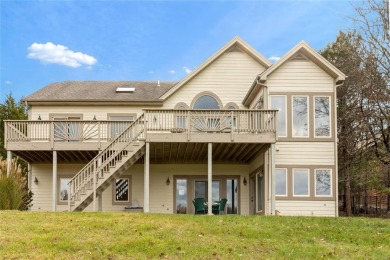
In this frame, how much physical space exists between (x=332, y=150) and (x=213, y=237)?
9.50 m

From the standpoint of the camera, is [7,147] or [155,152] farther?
[155,152]

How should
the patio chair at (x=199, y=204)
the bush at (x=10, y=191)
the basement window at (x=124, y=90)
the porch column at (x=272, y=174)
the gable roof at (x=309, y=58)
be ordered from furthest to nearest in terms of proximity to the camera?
the basement window at (x=124, y=90) < the patio chair at (x=199, y=204) < the gable roof at (x=309, y=58) < the porch column at (x=272, y=174) < the bush at (x=10, y=191)

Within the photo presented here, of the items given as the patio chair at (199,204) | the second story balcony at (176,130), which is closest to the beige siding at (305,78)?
the second story balcony at (176,130)

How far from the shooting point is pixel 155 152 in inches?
791

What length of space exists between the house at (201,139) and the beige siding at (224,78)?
0.05 m

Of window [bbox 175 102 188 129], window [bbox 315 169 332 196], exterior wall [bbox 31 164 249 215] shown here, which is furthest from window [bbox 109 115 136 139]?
window [bbox 315 169 332 196]

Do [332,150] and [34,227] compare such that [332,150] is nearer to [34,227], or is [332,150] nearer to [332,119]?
[332,119]

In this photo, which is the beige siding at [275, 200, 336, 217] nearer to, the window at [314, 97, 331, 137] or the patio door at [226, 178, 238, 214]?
the window at [314, 97, 331, 137]

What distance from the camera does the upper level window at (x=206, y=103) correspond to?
21859 mm

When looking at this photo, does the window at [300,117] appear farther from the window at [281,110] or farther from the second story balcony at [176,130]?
the second story balcony at [176,130]

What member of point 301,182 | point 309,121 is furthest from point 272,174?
point 309,121

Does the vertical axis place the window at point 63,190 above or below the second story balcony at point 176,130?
below

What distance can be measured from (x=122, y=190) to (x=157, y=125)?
4.56 metres

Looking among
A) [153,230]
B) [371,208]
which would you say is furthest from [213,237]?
[371,208]
